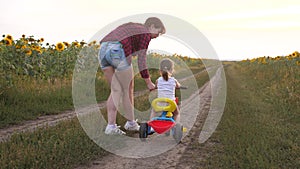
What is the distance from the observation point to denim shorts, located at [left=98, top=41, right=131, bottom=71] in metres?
5.29

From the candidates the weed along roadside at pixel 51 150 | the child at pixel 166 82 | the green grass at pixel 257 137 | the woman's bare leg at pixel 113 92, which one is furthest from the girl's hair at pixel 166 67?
the weed along roadside at pixel 51 150

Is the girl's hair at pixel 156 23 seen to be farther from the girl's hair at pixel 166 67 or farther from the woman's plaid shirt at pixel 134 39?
the girl's hair at pixel 166 67

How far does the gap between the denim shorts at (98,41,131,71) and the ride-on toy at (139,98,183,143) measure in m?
0.88

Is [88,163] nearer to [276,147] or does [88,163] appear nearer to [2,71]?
[276,147]

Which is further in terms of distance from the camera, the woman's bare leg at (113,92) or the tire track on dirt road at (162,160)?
the woman's bare leg at (113,92)

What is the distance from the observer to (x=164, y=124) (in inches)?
208

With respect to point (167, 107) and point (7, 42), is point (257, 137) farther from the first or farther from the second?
point (7, 42)

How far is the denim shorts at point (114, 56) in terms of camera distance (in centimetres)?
529

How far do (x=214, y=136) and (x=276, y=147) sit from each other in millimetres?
1172

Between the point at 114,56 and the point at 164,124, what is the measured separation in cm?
145

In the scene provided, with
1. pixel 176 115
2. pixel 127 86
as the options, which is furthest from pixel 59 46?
pixel 176 115

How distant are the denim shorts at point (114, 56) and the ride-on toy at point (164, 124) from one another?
884mm

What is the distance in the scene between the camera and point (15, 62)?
1005 cm

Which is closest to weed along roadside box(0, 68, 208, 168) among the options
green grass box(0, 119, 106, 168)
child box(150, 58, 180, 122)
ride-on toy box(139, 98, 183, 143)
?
green grass box(0, 119, 106, 168)
